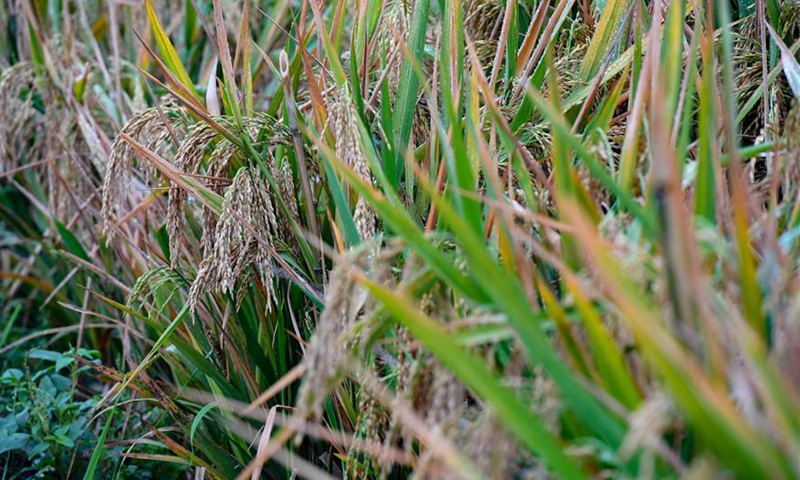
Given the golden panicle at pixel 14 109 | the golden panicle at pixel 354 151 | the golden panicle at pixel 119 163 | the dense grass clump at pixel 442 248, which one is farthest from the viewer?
the golden panicle at pixel 14 109

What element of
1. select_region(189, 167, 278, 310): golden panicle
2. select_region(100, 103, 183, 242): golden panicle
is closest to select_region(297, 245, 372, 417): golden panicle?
select_region(189, 167, 278, 310): golden panicle

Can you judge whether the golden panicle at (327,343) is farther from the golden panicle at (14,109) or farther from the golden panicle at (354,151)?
the golden panicle at (14,109)

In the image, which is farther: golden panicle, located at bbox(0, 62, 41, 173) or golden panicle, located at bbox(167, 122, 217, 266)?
golden panicle, located at bbox(0, 62, 41, 173)

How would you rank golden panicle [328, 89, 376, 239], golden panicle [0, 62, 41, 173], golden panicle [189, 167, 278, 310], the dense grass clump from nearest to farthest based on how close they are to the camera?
the dense grass clump < golden panicle [328, 89, 376, 239] < golden panicle [189, 167, 278, 310] < golden panicle [0, 62, 41, 173]

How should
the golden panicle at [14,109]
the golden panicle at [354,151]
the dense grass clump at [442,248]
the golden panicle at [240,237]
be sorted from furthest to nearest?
the golden panicle at [14,109] < the golden panicle at [240,237] < the golden panicle at [354,151] < the dense grass clump at [442,248]

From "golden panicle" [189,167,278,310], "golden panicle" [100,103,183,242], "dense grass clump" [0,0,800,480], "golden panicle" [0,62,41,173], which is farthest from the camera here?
"golden panicle" [0,62,41,173]

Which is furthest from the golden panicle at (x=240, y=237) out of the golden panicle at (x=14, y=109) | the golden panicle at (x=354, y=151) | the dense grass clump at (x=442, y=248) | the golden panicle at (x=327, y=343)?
the golden panicle at (x=14, y=109)

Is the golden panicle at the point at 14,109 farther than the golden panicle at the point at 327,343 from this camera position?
Yes

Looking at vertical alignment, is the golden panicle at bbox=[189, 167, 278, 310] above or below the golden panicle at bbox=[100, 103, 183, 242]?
below

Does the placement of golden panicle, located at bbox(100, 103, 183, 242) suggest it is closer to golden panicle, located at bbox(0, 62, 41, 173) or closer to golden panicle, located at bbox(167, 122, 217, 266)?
golden panicle, located at bbox(167, 122, 217, 266)

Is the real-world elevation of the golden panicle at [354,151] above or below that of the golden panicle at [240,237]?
above
